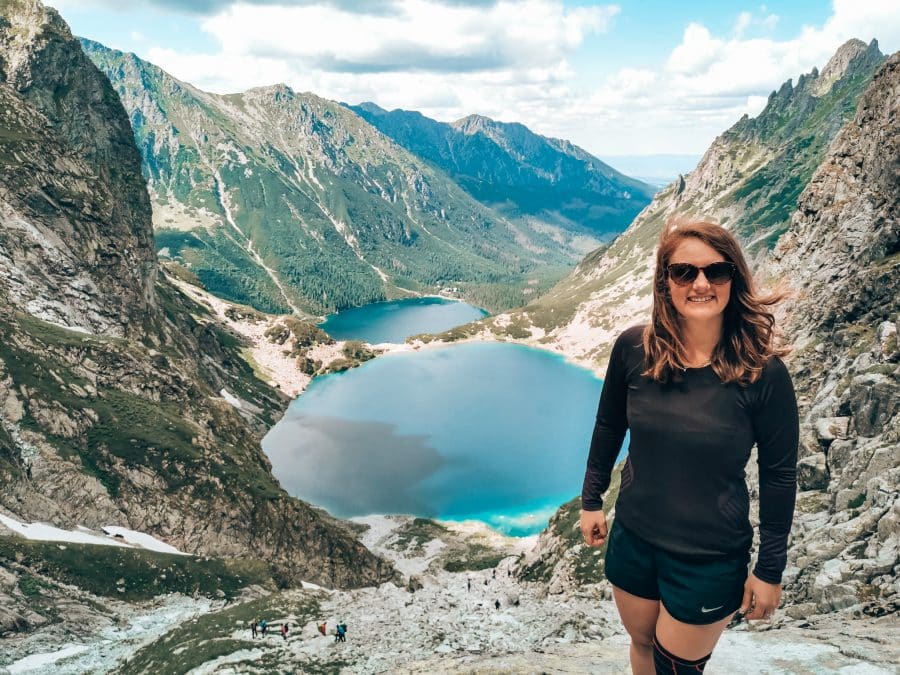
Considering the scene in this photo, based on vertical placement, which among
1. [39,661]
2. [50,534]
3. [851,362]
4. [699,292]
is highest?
[699,292]

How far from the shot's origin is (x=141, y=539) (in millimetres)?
44125

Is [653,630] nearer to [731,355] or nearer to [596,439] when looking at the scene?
[596,439]

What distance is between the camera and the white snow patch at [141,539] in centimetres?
4294

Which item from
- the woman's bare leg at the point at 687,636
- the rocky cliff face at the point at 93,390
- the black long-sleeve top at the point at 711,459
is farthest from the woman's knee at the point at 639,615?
the rocky cliff face at the point at 93,390

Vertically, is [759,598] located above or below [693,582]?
below

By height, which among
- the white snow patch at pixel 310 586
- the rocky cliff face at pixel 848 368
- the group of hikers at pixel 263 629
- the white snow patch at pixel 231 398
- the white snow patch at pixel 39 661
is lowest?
the white snow patch at pixel 310 586

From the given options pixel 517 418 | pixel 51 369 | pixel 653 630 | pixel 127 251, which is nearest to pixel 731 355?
pixel 653 630

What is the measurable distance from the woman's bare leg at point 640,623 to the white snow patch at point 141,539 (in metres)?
45.9

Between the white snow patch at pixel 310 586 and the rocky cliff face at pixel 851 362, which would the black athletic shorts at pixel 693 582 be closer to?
the rocky cliff face at pixel 851 362

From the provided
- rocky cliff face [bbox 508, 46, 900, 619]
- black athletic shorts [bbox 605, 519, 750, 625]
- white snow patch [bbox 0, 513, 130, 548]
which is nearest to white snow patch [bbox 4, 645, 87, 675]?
white snow patch [bbox 0, 513, 130, 548]

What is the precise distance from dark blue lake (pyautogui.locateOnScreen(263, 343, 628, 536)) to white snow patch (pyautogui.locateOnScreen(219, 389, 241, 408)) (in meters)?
11.5

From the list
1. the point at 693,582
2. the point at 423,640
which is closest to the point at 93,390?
the point at 423,640

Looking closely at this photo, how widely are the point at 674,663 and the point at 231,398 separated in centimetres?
13542

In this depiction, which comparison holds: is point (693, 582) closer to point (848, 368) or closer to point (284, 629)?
point (284, 629)
